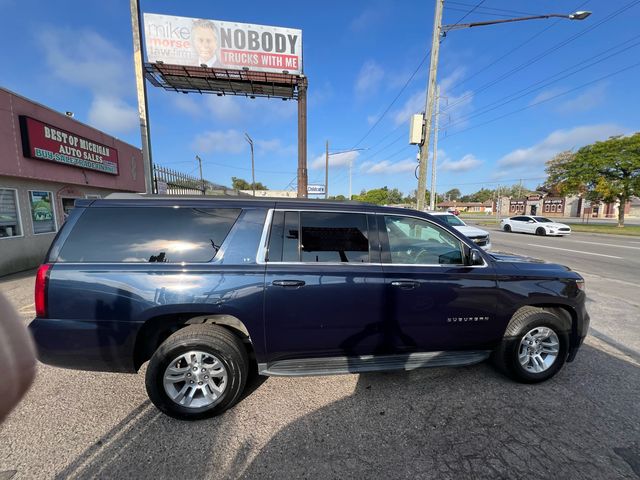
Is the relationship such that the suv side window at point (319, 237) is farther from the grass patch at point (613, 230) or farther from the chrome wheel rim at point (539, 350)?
the grass patch at point (613, 230)

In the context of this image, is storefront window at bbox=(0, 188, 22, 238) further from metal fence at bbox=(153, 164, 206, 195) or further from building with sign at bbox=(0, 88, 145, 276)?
metal fence at bbox=(153, 164, 206, 195)

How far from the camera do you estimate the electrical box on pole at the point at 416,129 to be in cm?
854

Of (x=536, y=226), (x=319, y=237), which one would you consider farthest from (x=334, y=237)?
(x=536, y=226)

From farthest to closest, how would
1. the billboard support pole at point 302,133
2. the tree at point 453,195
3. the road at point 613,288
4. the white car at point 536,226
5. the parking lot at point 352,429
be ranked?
the tree at point 453,195 → the white car at point 536,226 → the billboard support pole at point 302,133 → the road at point 613,288 → the parking lot at point 352,429

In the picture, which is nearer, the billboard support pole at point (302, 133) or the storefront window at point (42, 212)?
the storefront window at point (42, 212)

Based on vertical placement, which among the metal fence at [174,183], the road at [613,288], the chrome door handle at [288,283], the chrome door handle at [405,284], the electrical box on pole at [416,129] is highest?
the electrical box on pole at [416,129]

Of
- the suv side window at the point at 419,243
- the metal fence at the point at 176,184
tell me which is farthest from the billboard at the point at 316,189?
the suv side window at the point at 419,243

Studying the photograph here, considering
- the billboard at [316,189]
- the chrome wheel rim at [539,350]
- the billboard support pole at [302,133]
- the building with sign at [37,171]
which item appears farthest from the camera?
the billboard at [316,189]

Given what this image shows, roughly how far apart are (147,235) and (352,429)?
2.39 meters

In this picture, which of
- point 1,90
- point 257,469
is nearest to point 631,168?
point 257,469

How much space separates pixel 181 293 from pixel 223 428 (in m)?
1.17

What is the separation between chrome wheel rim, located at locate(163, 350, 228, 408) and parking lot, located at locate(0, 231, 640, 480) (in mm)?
186

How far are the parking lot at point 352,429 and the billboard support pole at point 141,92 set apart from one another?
222 inches

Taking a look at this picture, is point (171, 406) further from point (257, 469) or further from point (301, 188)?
point (301, 188)
